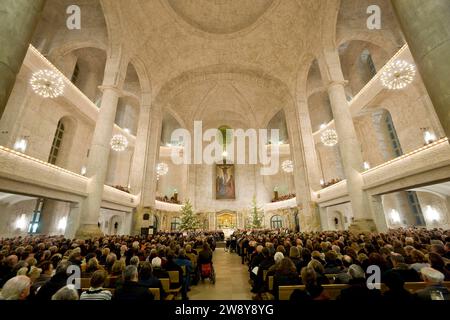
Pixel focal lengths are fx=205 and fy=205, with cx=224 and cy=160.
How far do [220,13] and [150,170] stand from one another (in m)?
15.0

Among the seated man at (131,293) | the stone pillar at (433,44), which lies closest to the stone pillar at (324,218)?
the stone pillar at (433,44)

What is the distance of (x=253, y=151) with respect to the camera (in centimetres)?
2892

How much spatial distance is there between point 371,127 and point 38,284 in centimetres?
2234

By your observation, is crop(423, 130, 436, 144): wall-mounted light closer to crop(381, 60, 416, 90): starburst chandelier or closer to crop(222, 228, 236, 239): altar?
crop(381, 60, 416, 90): starburst chandelier

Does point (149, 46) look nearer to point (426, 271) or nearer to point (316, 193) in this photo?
point (316, 193)

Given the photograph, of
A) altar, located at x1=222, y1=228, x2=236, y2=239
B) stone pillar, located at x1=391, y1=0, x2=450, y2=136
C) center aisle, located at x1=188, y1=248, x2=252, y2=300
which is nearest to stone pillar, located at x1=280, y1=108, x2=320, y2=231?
altar, located at x1=222, y1=228, x2=236, y2=239

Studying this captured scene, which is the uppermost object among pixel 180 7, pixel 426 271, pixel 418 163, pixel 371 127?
pixel 180 7

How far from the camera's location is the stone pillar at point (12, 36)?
10.5 ft

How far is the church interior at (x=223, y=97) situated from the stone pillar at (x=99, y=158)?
8 centimetres

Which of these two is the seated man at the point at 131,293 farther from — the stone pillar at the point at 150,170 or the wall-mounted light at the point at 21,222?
the wall-mounted light at the point at 21,222

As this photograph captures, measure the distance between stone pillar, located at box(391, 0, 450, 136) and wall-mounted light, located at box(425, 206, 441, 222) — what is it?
14.0m

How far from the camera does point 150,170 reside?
1808 centimetres

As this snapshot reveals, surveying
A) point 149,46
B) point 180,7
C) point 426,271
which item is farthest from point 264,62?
point 426,271
